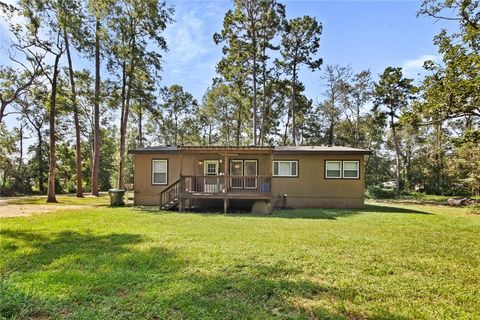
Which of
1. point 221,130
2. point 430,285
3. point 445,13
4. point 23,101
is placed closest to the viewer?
point 430,285

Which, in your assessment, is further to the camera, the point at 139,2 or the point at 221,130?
the point at 221,130

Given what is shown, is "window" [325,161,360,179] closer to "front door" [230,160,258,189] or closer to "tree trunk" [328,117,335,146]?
"front door" [230,160,258,189]

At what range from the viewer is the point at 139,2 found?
696 inches

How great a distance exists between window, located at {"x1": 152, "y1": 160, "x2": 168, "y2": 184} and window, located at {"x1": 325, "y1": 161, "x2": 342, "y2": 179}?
828cm

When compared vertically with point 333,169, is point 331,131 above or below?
above

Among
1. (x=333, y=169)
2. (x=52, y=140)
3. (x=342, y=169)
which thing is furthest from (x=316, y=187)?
(x=52, y=140)

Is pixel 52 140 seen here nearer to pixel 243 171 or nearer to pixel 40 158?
pixel 243 171

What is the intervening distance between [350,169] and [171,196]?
8.97 meters

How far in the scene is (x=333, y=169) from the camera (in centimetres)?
1346

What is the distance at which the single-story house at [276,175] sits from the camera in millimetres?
13227

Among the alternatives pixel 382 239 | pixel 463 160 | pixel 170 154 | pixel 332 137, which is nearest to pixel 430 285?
pixel 382 239

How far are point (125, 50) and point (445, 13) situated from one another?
17.4 metres

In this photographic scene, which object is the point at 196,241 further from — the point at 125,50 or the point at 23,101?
the point at 23,101

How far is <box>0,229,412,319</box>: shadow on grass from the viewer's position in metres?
3.00
